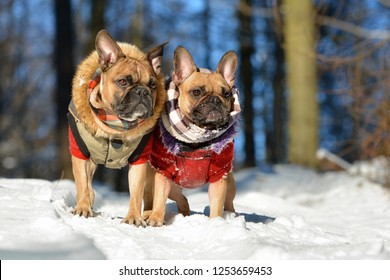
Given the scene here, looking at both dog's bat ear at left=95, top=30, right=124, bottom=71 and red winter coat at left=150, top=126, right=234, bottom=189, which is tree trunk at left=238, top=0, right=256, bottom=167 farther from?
dog's bat ear at left=95, top=30, right=124, bottom=71

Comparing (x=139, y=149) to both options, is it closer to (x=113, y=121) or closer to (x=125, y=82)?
(x=113, y=121)

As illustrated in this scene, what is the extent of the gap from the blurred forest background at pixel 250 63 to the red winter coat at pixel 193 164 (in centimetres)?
413

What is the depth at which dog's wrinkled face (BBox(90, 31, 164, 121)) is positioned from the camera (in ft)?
15.3

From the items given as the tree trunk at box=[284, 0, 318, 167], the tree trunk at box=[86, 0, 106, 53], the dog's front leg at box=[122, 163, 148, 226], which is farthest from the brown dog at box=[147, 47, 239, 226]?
the tree trunk at box=[86, 0, 106, 53]

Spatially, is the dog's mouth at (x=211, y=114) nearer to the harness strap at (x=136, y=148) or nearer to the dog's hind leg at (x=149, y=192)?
the harness strap at (x=136, y=148)

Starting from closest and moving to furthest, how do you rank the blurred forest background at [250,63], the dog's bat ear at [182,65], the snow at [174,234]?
the snow at [174,234]
the dog's bat ear at [182,65]
the blurred forest background at [250,63]

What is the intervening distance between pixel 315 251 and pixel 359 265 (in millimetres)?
304

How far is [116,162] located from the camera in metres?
5.00

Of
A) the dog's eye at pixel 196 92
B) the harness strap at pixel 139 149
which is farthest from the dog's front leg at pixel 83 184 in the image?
the dog's eye at pixel 196 92

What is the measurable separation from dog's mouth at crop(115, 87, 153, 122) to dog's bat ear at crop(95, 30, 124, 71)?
434 millimetres

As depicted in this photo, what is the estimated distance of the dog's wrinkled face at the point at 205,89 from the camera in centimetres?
470

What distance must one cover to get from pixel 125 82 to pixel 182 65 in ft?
1.81

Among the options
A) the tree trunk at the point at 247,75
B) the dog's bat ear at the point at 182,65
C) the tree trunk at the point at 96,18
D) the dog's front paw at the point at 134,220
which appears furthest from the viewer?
the tree trunk at the point at 247,75

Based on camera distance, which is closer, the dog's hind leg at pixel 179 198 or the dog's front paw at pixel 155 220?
the dog's front paw at pixel 155 220
